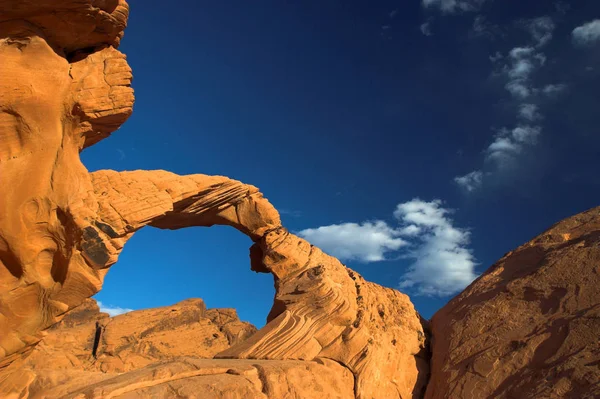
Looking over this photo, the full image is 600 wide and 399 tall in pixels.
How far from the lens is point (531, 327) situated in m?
10.5

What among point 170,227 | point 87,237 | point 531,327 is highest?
point 170,227

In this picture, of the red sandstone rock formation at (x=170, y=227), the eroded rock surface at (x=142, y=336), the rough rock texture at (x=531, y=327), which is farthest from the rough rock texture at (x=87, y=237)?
the eroded rock surface at (x=142, y=336)

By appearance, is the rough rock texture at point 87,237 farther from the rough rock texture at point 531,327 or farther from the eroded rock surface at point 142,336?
the eroded rock surface at point 142,336

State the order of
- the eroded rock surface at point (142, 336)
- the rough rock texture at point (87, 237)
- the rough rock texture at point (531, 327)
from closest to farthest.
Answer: the rough rock texture at point (87, 237)
the rough rock texture at point (531, 327)
the eroded rock surface at point (142, 336)

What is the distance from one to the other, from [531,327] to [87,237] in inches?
366

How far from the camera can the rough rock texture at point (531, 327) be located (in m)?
9.00

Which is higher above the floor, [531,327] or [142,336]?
[142,336]

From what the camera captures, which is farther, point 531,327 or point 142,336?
point 142,336

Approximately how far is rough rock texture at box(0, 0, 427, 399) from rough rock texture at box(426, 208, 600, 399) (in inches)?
55.9

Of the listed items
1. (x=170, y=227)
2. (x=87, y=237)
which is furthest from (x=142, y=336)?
(x=87, y=237)

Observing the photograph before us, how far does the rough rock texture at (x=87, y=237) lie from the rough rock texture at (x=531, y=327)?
A: 1.42 metres

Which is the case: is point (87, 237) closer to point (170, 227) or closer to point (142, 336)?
point (170, 227)

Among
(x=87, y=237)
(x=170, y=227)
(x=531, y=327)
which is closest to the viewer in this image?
(x=87, y=237)

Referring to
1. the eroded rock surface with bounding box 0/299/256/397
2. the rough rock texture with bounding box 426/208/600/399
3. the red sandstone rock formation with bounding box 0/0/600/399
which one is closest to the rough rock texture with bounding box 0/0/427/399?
the red sandstone rock formation with bounding box 0/0/600/399
